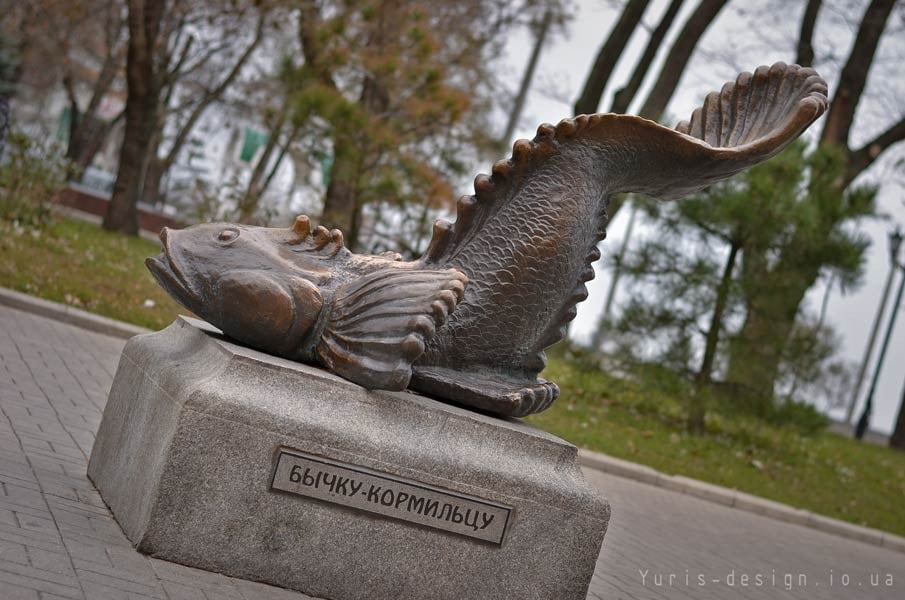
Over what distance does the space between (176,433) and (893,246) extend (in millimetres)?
29633

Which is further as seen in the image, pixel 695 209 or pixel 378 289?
pixel 695 209

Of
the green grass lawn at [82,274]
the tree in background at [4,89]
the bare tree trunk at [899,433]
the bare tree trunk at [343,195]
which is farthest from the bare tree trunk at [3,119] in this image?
the bare tree trunk at [899,433]

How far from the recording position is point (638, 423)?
1504 cm

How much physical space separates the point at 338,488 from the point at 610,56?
1527cm

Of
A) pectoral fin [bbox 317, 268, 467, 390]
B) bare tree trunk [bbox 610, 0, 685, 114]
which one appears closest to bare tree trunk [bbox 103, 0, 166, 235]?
bare tree trunk [bbox 610, 0, 685, 114]

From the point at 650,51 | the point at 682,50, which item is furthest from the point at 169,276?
the point at 650,51

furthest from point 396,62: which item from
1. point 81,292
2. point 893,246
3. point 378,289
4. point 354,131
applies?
point 893,246

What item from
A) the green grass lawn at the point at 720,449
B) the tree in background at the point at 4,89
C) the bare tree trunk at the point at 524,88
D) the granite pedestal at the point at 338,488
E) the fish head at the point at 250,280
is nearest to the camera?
the granite pedestal at the point at 338,488

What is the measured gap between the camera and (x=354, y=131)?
1780 centimetres

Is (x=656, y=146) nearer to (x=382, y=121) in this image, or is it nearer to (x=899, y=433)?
(x=382, y=121)

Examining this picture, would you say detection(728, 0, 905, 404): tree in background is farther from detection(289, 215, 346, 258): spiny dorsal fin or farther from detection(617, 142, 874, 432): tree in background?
detection(289, 215, 346, 258): spiny dorsal fin

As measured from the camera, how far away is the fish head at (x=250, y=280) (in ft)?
16.0

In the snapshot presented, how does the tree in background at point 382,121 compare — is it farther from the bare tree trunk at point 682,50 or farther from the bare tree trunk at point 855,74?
the bare tree trunk at point 855,74

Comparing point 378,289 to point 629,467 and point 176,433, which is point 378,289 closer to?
point 176,433
